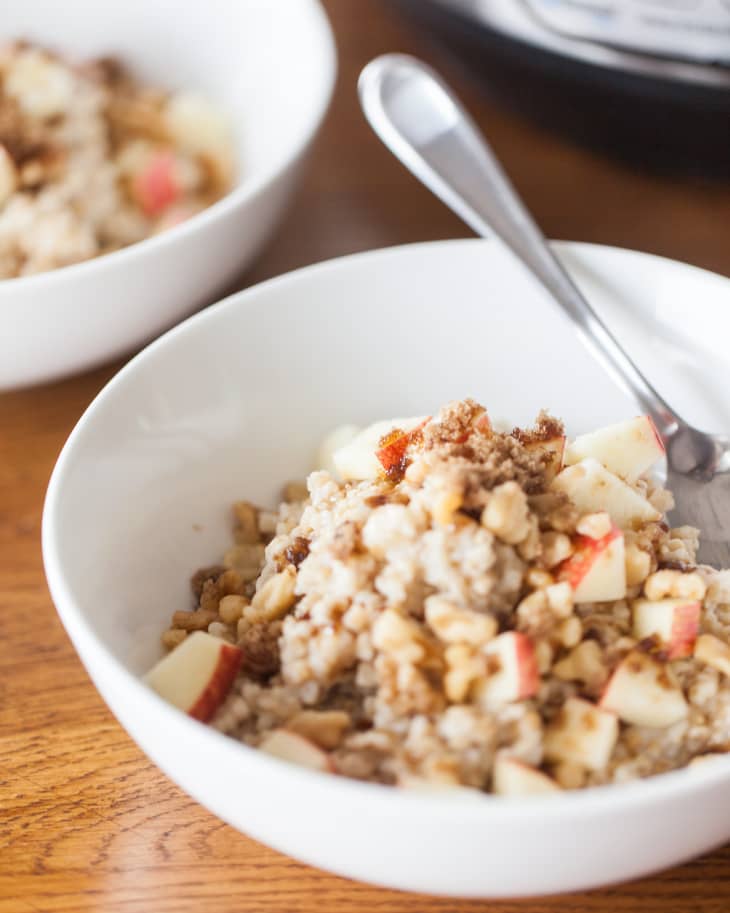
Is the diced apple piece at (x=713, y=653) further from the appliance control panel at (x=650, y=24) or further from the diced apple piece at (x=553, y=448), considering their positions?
the appliance control panel at (x=650, y=24)

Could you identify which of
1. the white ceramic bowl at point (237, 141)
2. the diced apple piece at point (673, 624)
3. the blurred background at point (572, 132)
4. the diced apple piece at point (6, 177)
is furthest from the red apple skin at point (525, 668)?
the diced apple piece at point (6, 177)

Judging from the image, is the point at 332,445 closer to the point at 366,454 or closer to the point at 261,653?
the point at 366,454

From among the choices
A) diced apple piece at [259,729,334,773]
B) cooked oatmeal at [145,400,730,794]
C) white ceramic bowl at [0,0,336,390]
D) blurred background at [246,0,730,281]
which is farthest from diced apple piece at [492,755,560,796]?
blurred background at [246,0,730,281]

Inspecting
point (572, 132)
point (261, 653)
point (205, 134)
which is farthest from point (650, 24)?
point (261, 653)

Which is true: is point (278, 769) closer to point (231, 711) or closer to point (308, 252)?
point (231, 711)

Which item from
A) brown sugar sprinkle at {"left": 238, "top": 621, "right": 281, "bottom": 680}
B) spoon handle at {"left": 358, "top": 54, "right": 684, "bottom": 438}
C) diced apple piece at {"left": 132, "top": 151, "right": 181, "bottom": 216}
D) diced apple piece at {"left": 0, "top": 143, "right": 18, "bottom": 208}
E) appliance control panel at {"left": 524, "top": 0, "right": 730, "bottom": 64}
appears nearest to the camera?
brown sugar sprinkle at {"left": 238, "top": 621, "right": 281, "bottom": 680}

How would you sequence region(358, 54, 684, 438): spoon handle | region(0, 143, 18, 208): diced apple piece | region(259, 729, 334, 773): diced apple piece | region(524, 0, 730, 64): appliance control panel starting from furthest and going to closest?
region(0, 143, 18, 208): diced apple piece < region(524, 0, 730, 64): appliance control panel < region(358, 54, 684, 438): spoon handle < region(259, 729, 334, 773): diced apple piece

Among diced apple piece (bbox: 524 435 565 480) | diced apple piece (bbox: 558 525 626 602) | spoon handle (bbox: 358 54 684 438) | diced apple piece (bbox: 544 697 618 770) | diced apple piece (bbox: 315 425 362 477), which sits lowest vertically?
diced apple piece (bbox: 315 425 362 477)

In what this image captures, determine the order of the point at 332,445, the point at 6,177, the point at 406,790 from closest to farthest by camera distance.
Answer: the point at 406,790
the point at 332,445
the point at 6,177

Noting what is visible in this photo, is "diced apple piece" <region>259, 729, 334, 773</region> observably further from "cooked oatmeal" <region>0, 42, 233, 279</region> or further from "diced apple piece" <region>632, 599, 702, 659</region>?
"cooked oatmeal" <region>0, 42, 233, 279</region>
